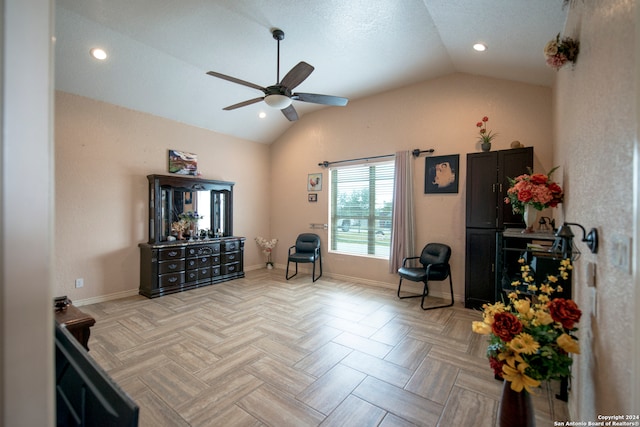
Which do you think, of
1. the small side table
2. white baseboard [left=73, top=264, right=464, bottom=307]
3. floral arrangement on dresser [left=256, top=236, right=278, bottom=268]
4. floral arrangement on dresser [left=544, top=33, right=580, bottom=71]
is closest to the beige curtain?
white baseboard [left=73, top=264, right=464, bottom=307]

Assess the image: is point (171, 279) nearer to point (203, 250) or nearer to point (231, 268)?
point (203, 250)

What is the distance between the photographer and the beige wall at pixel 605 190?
2.94ft

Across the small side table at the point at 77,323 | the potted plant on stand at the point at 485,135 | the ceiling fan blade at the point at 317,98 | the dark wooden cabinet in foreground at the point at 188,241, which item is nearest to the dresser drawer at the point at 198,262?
the dark wooden cabinet in foreground at the point at 188,241

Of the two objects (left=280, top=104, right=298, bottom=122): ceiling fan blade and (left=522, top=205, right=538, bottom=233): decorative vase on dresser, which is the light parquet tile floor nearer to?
(left=522, top=205, right=538, bottom=233): decorative vase on dresser

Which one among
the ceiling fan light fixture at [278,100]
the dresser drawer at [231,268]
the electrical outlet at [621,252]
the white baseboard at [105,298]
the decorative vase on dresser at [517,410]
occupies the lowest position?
the white baseboard at [105,298]

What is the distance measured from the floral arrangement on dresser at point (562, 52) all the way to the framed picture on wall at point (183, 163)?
16.1 ft

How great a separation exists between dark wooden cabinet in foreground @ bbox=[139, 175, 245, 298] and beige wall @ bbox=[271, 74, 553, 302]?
53.2 inches

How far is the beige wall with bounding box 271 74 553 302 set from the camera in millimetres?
3531

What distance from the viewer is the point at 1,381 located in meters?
0.39

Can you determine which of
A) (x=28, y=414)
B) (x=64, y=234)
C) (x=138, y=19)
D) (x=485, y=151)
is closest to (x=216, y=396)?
(x=28, y=414)

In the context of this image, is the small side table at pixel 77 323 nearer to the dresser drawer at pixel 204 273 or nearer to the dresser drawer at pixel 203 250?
the dresser drawer at pixel 203 250

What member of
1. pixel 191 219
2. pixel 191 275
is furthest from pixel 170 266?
pixel 191 219

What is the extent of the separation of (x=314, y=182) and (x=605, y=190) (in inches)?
183

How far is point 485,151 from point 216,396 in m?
3.98
